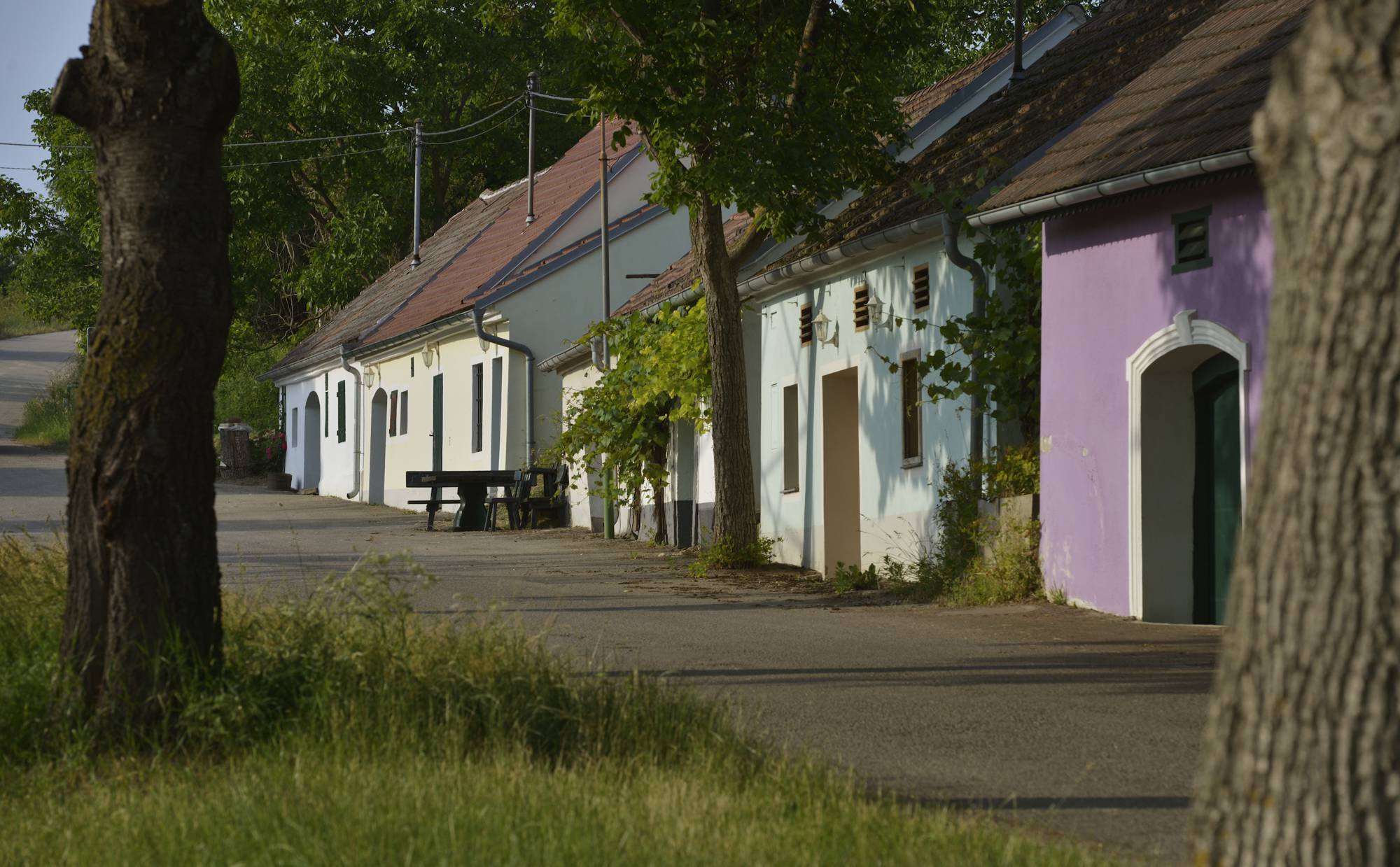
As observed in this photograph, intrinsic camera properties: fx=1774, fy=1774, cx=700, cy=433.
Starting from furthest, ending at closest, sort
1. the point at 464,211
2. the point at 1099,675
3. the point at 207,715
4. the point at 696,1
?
the point at 464,211, the point at 696,1, the point at 1099,675, the point at 207,715

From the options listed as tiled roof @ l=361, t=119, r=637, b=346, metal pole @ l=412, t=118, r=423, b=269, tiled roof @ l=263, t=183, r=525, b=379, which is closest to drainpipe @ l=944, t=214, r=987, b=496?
tiled roof @ l=361, t=119, r=637, b=346

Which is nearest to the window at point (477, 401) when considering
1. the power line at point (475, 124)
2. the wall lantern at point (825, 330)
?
the wall lantern at point (825, 330)

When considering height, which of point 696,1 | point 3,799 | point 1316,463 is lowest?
point 3,799

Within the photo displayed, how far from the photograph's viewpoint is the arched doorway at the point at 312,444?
42531 mm

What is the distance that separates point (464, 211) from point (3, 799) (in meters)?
37.6

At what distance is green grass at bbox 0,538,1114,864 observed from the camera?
16.9ft

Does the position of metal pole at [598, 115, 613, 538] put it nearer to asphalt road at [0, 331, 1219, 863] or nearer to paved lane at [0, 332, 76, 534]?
asphalt road at [0, 331, 1219, 863]

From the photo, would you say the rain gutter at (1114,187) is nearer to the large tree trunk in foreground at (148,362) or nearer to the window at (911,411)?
the window at (911,411)

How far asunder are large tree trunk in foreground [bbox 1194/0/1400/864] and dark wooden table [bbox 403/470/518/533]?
76.6 feet

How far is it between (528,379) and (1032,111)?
12.9m

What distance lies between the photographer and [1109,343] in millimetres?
13672

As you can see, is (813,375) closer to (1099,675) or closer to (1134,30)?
(1134,30)

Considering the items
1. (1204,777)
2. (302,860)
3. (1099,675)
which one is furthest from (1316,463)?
(1099,675)

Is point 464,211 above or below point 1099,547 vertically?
above
